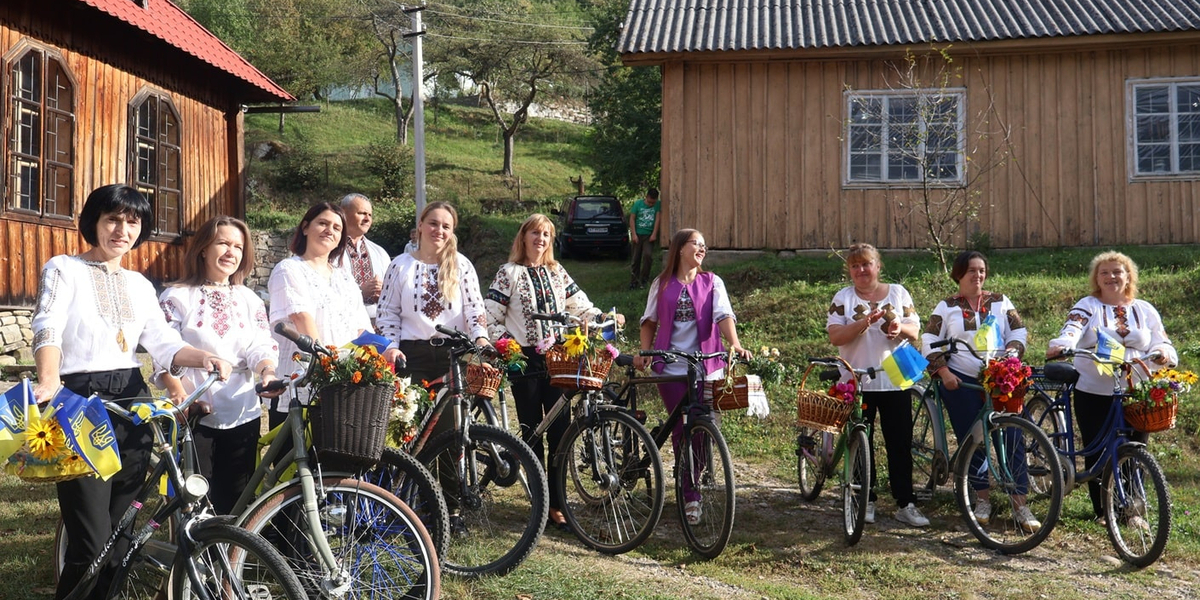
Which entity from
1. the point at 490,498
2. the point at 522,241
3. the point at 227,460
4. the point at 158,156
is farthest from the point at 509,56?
the point at 227,460

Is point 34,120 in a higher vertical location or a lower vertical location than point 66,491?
higher

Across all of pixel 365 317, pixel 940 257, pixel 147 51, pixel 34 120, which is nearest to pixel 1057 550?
pixel 365 317

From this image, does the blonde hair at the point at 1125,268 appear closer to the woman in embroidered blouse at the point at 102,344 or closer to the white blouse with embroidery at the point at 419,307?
the white blouse with embroidery at the point at 419,307

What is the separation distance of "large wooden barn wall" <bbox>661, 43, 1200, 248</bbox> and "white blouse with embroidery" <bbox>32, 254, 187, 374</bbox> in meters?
10.3

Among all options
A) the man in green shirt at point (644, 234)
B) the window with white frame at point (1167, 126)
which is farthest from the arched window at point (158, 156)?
the window with white frame at point (1167, 126)

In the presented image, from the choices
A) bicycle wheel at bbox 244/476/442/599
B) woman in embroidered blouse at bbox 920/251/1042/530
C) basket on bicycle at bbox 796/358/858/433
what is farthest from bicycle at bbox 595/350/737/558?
bicycle wheel at bbox 244/476/442/599

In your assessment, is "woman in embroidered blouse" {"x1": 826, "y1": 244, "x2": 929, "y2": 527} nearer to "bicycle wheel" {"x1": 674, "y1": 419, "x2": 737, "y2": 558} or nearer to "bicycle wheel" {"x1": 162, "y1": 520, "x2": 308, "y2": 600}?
"bicycle wheel" {"x1": 674, "y1": 419, "x2": 737, "y2": 558}

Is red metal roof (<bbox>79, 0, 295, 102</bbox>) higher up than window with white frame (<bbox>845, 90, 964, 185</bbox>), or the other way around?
red metal roof (<bbox>79, 0, 295, 102</bbox>)

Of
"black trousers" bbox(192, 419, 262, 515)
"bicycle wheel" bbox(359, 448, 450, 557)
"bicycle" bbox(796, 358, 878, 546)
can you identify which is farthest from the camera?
"bicycle" bbox(796, 358, 878, 546)

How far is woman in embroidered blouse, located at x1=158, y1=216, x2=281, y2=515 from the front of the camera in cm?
443

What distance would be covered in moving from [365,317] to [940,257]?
8.76 meters

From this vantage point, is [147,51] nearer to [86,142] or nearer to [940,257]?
[86,142]

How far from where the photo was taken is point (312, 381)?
390 cm

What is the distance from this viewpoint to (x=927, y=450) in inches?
262
